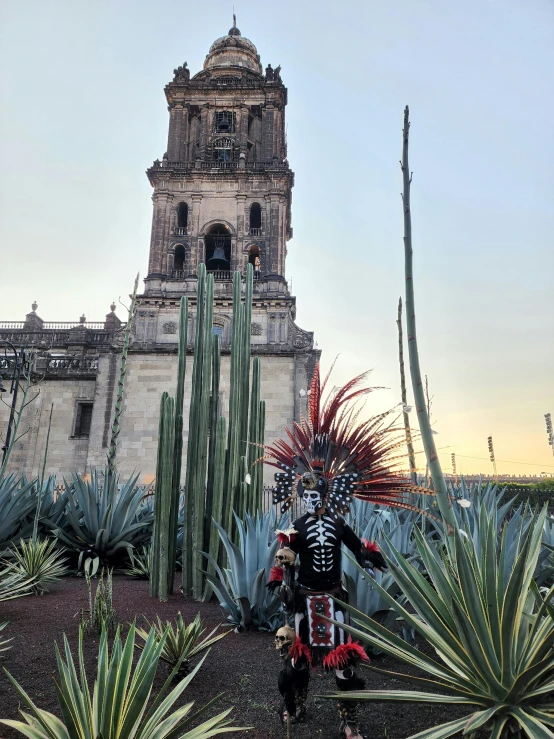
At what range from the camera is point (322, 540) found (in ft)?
11.4

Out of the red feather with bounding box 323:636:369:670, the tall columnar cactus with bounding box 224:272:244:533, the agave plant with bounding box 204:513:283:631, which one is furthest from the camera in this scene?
the tall columnar cactus with bounding box 224:272:244:533

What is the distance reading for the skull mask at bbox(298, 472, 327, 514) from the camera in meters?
3.51

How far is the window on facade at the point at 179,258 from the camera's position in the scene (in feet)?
75.6

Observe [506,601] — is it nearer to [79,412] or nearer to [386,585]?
[386,585]

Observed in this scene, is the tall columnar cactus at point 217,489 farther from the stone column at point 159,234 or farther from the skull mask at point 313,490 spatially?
the stone column at point 159,234

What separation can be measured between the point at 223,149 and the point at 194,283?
25.7 ft

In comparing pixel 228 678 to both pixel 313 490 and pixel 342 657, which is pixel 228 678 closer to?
pixel 342 657

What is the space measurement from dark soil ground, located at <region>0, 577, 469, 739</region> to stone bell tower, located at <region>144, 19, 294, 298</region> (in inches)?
688

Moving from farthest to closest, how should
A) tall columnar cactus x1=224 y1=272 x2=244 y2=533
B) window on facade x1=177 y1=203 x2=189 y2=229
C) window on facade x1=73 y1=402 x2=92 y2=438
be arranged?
1. window on facade x1=177 y1=203 x2=189 y2=229
2. window on facade x1=73 y1=402 x2=92 y2=438
3. tall columnar cactus x1=224 y1=272 x2=244 y2=533

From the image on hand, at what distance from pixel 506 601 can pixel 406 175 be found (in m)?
2.12

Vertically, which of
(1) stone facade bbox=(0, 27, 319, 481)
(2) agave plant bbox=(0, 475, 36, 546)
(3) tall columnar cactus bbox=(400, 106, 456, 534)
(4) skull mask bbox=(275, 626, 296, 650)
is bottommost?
(4) skull mask bbox=(275, 626, 296, 650)

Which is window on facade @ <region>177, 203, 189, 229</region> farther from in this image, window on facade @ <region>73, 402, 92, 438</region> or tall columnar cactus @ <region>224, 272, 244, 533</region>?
tall columnar cactus @ <region>224, 272, 244, 533</region>

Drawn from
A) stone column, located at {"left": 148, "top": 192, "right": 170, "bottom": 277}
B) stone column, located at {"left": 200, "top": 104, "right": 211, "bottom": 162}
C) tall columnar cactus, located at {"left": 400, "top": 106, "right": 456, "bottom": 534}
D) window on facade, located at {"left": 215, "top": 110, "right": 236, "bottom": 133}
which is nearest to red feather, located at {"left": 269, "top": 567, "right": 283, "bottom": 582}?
tall columnar cactus, located at {"left": 400, "top": 106, "right": 456, "bottom": 534}

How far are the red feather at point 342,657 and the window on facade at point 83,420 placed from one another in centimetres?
2041
